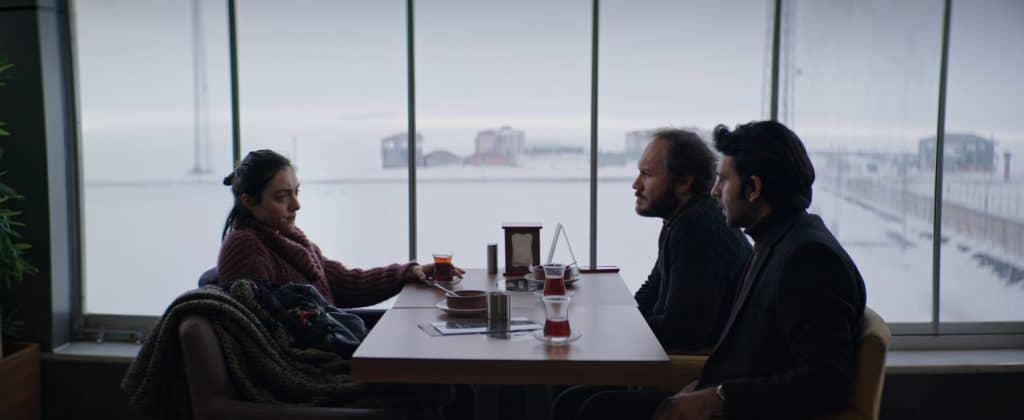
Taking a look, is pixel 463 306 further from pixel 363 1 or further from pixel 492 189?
pixel 363 1

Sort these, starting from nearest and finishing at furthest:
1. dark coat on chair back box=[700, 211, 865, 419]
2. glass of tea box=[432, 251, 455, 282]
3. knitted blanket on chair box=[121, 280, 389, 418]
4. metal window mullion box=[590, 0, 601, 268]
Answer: dark coat on chair back box=[700, 211, 865, 419], knitted blanket on chair box=[121, 280, 389, 418], glass of tea box=[432, 251, 455, 282], metal window mullion box=[590, 0, 601, 268]

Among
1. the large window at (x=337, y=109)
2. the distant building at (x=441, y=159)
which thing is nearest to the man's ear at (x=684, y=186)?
the distant building at (x=441, y=159)

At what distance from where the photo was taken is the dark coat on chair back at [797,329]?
1.88m

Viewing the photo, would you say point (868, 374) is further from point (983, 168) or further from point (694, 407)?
point (983, 168)

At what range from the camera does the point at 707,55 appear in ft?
13.5

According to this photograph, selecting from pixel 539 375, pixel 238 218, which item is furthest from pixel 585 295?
pixel 238 218

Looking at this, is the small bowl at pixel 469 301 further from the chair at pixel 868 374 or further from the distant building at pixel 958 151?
the distant building at pixel 958 151

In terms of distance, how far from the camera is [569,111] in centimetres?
409

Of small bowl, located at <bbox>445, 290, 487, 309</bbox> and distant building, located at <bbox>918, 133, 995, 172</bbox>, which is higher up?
distant building, located at <bbox>918, 133, 995, 172</bbox>

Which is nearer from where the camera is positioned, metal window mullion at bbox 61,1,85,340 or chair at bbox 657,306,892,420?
chair at bbox 657,306,892,420

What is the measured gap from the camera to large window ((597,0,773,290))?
4074mm

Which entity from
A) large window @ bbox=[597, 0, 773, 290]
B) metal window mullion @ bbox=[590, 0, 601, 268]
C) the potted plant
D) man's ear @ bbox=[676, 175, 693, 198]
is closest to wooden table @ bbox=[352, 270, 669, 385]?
man's ear @ bbox=[676, 175, 693, 198]

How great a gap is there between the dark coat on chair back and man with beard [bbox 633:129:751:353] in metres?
0.52

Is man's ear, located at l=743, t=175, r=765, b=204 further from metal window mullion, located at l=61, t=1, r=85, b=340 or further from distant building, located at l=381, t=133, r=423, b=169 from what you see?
metal window mullion, located at l=61, t=1, r=85, b=340
